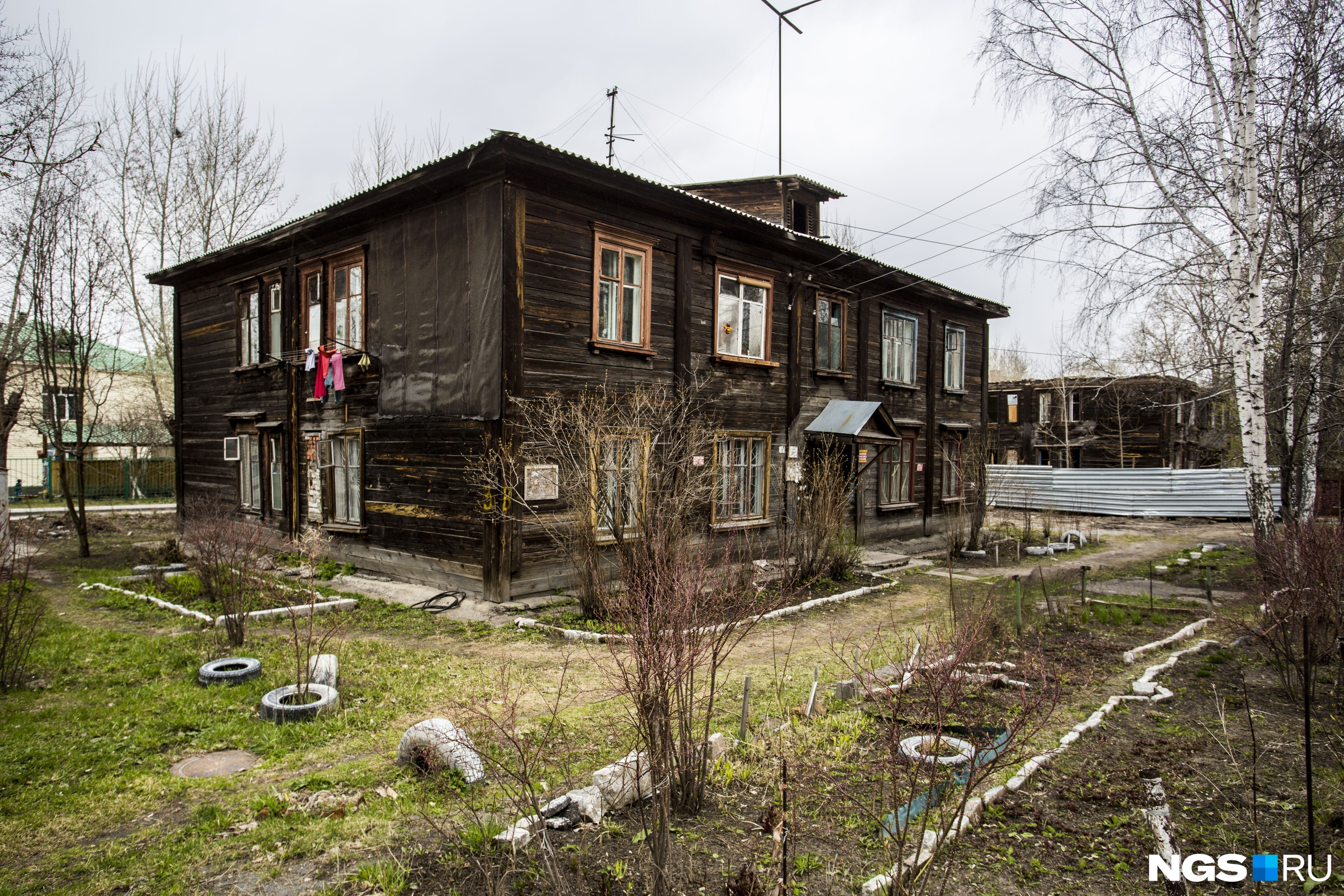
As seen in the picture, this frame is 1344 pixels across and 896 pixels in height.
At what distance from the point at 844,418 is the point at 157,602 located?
41.3 feet

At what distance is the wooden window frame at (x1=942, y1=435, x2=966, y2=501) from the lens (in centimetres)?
2086

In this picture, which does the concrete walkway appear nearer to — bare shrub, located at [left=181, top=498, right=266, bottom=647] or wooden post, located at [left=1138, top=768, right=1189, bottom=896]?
bare shrub, located at [left=181, top=498, right=266, bottom=647]

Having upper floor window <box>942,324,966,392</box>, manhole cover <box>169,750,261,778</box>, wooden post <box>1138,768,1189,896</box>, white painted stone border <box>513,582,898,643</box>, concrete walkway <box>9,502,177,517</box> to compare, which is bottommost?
white painted stone border <box>513,582,898,643</box>

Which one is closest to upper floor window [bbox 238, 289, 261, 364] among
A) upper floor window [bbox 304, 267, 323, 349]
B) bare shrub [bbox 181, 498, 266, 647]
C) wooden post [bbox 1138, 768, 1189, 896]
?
upper floor window [bbox 304, 267, 323, 349]

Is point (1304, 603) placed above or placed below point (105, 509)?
above

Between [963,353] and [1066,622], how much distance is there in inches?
546

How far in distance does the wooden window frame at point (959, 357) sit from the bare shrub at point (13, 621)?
64.8 ft

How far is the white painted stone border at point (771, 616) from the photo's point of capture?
9070 mm

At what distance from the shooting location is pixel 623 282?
41.2 feet

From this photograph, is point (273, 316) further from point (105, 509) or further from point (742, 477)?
point (105, 509)

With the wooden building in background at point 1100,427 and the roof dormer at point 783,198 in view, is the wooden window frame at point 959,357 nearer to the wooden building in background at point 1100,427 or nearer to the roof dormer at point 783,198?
the roof dormer at point 783,198

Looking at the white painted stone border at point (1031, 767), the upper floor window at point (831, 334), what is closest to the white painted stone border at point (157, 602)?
the white painted stone border at point (1031, 767)

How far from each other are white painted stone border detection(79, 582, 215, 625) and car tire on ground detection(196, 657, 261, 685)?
2175mm

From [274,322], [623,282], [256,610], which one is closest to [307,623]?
[256,610]
